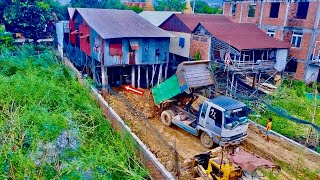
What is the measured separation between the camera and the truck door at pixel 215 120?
10945 millimetres

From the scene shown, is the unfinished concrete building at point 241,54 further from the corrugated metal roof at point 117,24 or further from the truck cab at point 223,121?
the truck cab at point 223,121

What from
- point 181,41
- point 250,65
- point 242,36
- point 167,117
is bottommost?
point 167,117

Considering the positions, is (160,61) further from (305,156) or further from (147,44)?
(305,156)

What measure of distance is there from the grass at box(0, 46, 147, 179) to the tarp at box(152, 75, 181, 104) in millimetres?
3088

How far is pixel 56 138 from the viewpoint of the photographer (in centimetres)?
1088

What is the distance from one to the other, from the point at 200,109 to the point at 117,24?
10826 mm

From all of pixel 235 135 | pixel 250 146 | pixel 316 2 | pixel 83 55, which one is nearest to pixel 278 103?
pixel 250 146

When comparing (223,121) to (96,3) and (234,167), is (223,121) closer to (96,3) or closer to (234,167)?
Answer: (234,167)

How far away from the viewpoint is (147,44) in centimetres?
1908

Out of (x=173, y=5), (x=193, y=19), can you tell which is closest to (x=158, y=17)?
(x=193, y=19)

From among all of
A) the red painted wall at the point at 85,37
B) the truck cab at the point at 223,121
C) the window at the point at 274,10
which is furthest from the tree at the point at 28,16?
the truck cab at the point at 223,121

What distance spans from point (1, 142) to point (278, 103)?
50.0 ft

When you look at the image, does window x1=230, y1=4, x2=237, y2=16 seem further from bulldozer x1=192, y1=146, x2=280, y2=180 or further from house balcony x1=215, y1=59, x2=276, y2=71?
bulldozer x1=192, y1=146, x2=280, y2=180

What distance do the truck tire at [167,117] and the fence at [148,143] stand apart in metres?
0.84
